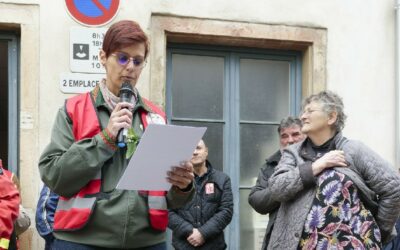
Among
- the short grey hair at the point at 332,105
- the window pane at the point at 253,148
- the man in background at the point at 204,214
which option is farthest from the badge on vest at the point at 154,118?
the window pane at the point at 253,148

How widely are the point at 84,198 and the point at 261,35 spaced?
4349 millimetres

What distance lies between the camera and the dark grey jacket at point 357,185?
175 inches

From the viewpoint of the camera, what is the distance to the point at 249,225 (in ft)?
22.9

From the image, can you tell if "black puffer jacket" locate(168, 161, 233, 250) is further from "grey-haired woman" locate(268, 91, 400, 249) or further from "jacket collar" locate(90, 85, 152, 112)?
"jacket collar" locate(90, 85, 152, 112)

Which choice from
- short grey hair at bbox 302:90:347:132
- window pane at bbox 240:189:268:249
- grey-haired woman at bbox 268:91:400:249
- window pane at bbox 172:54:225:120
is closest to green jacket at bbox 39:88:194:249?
grey-haired woman at bbox 268:91:400:249

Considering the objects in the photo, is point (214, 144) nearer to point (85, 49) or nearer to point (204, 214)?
point (204, 214)

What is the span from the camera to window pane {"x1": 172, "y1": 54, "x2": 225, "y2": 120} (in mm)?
6855

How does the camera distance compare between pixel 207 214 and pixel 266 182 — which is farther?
pixel 207 214

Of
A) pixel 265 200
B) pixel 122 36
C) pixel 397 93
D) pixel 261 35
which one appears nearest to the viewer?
pixel 122 36

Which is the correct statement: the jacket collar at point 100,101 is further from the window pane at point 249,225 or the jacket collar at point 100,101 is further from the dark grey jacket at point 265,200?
the window pane at point 249,225

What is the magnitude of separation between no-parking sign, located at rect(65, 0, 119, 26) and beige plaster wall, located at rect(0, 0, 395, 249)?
71mm

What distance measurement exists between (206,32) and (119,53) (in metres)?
3.82

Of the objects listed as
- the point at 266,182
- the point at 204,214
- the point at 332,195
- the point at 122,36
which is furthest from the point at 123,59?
the point at 204,214

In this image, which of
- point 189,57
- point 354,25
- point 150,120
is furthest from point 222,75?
point 150,120
